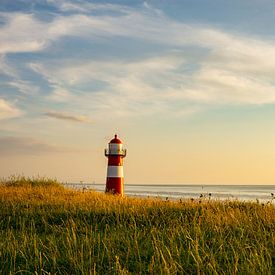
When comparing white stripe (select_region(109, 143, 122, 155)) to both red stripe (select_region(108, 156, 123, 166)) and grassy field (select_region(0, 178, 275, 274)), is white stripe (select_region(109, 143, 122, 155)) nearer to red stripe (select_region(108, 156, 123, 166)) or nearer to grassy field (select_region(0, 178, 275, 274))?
red stripe (select_region(108, 156, 123, 166))

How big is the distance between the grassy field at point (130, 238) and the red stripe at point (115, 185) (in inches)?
117

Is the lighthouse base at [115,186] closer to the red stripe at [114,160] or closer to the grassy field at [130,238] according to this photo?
the red stripe at [114,160]

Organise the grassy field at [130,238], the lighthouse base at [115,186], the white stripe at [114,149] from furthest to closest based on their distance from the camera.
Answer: the white stripe at [114,149], the lighthouse base at [115,186], the grassy field at [130,238]

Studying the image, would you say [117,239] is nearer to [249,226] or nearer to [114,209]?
[249,226]

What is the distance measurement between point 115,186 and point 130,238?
29.6 feet

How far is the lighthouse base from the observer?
655 inches

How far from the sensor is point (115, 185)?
16.7 m

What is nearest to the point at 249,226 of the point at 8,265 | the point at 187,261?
the point at 187,261

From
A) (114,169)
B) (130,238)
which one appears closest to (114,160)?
(114,169)

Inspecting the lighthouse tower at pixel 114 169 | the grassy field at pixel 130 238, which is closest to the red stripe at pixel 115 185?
the lighthouse tower at pixel 114 169

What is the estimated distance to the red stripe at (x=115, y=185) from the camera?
16641mm

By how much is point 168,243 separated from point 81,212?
3.82 m

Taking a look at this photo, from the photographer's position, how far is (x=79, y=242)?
7.02 metres

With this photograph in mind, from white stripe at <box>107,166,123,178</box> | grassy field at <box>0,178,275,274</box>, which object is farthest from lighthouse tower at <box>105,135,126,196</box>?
grassy field at <box>0,178,275,274</box>
